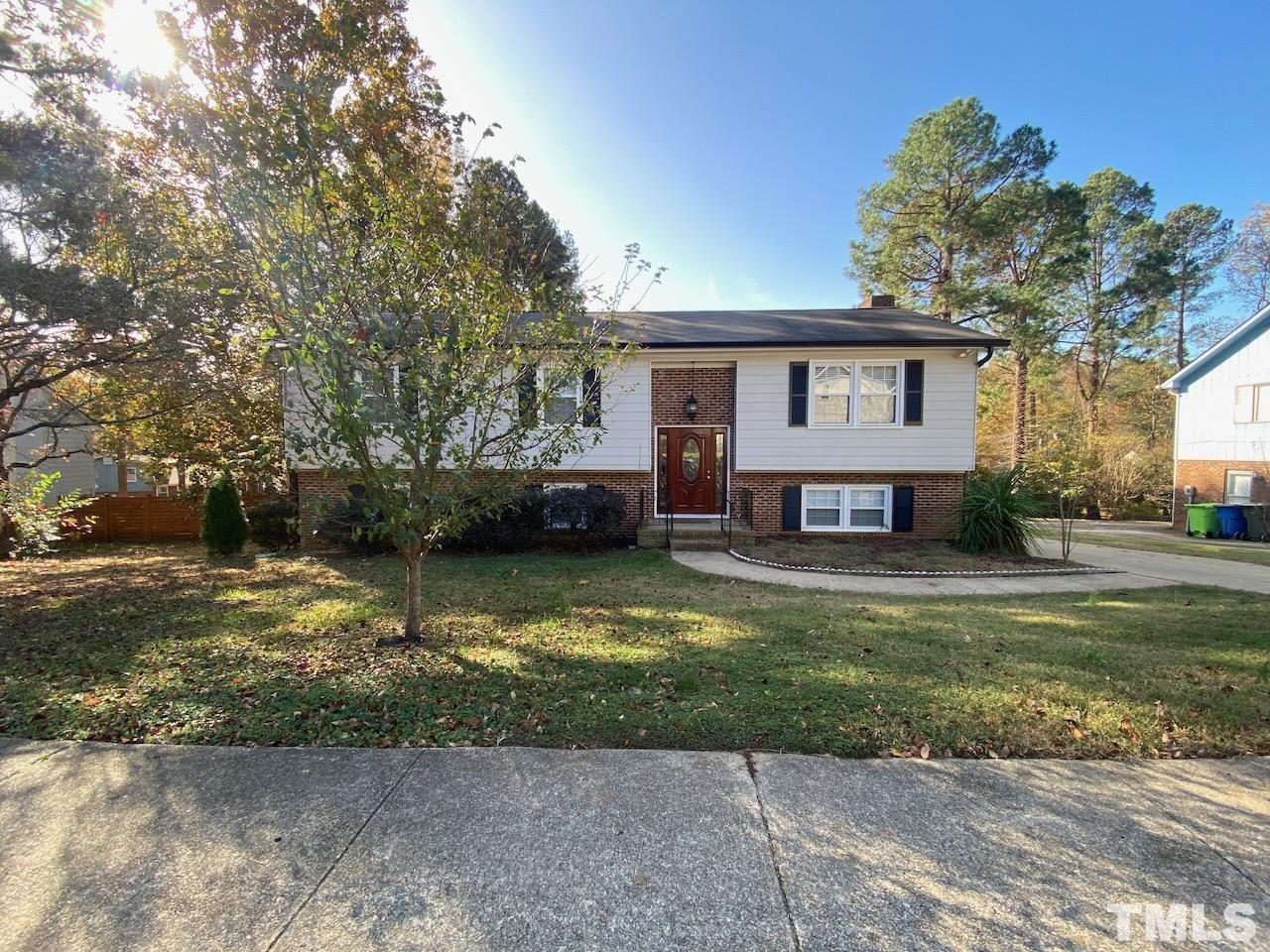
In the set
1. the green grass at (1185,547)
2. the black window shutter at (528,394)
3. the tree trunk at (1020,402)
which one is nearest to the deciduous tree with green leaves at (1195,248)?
the tree trunk at (1020,402)

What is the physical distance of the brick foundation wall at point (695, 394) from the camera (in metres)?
11.8

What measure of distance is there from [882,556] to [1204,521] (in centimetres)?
1294

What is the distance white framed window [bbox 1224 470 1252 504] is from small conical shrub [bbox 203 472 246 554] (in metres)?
25.7

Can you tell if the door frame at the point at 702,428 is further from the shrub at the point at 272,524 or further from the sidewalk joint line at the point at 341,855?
the sidewalk joint line at the point at 341,855

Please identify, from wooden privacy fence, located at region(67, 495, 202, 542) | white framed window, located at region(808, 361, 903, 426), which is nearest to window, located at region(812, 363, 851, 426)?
white framed window, located at region(808, 361, 903, 426)

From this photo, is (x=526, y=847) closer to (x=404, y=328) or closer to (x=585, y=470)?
(x=404, y=328)

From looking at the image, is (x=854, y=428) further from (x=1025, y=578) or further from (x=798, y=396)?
(x=1025, y=578)

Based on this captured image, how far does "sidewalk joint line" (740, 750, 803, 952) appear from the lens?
74.0 inches

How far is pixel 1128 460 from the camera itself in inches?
811

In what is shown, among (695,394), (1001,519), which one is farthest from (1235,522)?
(695,394)

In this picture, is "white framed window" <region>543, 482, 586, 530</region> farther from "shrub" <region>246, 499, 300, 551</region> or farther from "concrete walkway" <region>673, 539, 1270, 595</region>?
"shrub" <region>246, 499, 300, 551</region>

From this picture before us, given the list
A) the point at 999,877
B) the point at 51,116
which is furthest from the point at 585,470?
the point at 999,877

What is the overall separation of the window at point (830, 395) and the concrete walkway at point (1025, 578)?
12.7 feet

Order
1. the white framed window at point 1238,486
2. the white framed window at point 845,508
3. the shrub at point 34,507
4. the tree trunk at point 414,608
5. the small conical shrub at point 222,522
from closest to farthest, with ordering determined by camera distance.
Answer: the tree trunk at point 414,608, the shrub at point 34,507, the small conical shrub at point 222,522, the white framed window at point 845,508, the white framed window at point 1238,486
